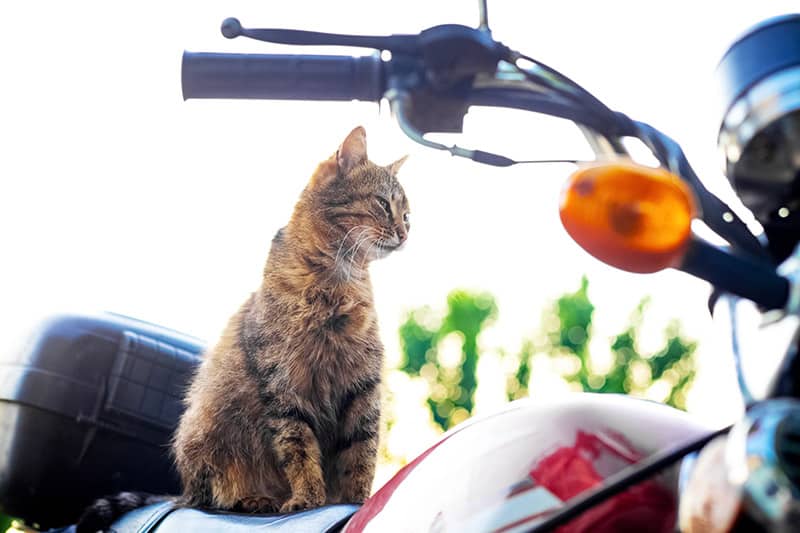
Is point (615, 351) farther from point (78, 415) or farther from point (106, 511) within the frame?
point (106, 511)

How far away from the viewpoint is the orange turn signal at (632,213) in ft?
2.12

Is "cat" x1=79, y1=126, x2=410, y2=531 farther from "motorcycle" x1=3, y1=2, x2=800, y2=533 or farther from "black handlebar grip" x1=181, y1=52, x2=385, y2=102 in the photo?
"black handlebar grip" x1=181, y1=52, x2=385, y2=102

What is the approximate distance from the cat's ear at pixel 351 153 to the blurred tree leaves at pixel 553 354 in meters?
13.2

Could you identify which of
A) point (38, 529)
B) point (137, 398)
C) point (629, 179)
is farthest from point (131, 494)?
point (629, 179)

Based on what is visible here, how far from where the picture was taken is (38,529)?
9.27 feet

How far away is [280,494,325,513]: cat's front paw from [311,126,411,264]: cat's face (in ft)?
3.14

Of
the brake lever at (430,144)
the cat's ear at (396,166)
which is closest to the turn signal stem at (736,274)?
the brake lever at (430,144)

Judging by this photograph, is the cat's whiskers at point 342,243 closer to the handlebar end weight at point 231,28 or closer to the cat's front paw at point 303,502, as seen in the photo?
the cat's front paw at point 303,502

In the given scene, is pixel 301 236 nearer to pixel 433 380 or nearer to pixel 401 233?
pixel 401 233

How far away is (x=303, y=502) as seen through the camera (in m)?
2.52

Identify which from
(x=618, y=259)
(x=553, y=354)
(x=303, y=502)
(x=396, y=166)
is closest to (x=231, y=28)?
(x=618, y=259)

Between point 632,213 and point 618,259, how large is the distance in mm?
39

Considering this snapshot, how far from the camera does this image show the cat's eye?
3404 millimetres

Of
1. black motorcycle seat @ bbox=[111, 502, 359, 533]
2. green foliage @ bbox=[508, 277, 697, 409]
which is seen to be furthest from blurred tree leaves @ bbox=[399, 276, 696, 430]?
black motorcycle seat @ bbox=[111, 502, 359, 533]
